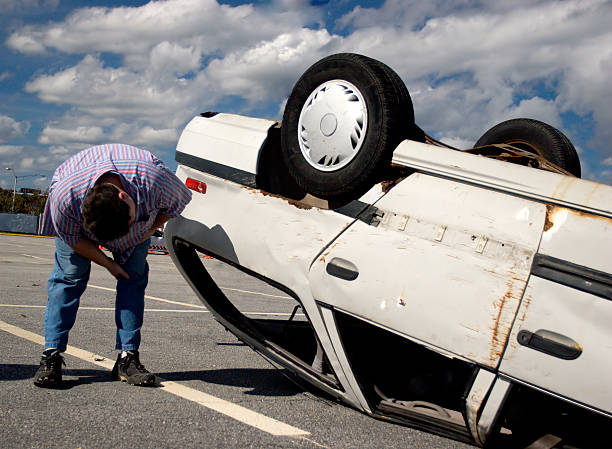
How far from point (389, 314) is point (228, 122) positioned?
1678 millimetres

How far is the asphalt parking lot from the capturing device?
2.02 metres

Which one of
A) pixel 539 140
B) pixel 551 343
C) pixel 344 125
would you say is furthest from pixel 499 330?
pixel 539 140

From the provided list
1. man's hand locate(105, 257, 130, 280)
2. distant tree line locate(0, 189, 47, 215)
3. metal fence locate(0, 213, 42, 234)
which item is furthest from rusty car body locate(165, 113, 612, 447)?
distant tree line locate(0, 189, 47, 215)

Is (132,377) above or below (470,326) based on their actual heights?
below

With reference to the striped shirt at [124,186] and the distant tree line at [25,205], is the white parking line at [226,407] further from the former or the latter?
the distant tree line at [25,205]

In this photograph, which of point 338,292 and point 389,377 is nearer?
point 338,292

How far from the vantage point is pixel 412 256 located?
7.32ft

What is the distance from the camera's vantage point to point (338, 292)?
2377mm

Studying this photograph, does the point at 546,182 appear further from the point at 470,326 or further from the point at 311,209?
the point at 311,209

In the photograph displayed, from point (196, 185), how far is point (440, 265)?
159cm

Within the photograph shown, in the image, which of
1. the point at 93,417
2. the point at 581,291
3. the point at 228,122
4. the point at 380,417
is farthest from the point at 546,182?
the point at 93,417

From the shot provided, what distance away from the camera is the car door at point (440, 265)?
80.8 inches

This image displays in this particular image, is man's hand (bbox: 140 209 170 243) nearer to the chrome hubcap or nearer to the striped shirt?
the striped shirt

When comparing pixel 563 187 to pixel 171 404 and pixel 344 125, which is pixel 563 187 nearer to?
pixel 344 125
